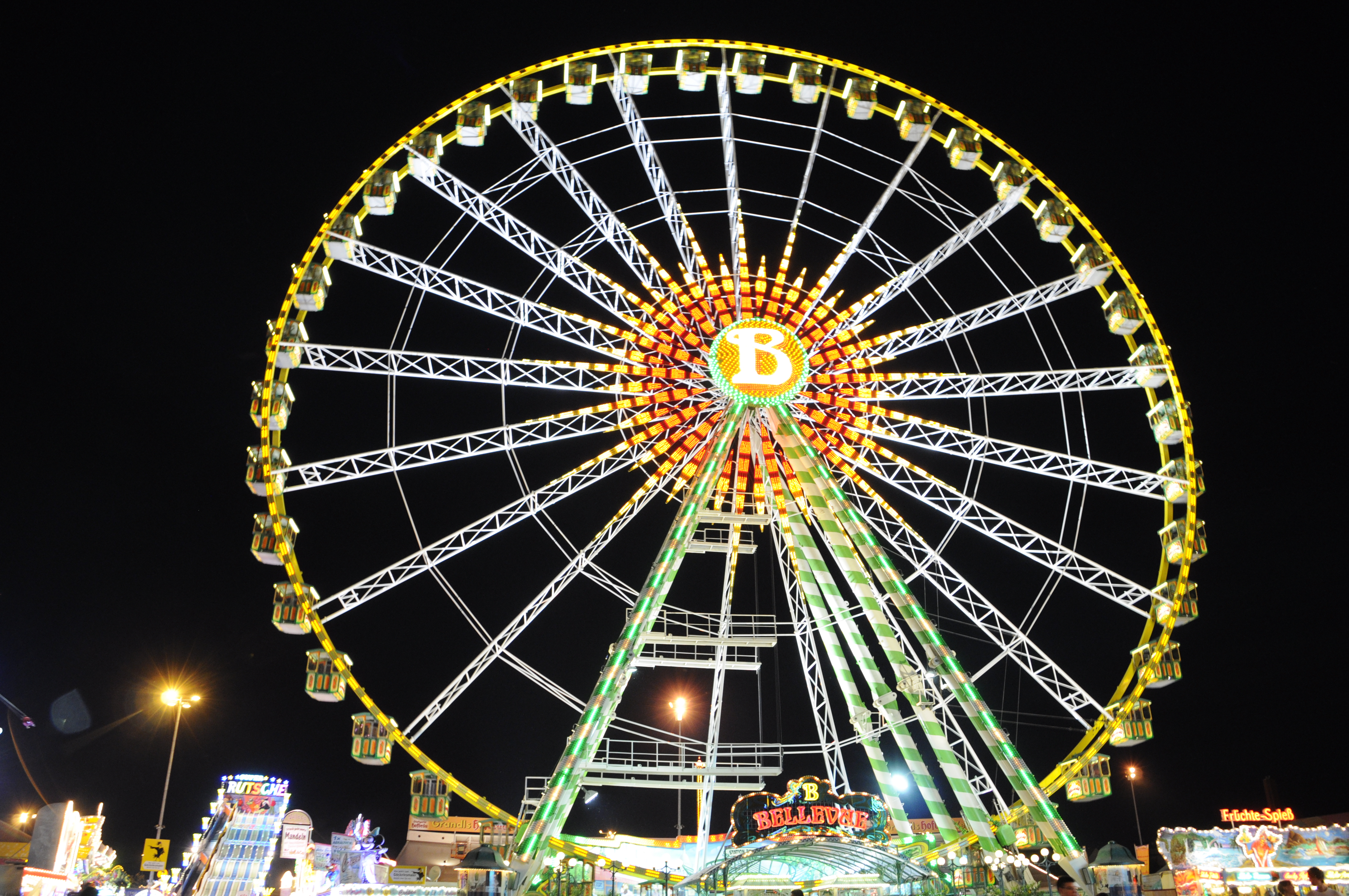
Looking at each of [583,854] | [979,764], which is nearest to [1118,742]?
[979,764]

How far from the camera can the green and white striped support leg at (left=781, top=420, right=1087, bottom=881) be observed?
15969 mm

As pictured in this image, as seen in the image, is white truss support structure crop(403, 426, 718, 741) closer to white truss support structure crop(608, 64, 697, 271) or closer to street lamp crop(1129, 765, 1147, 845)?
white truss support structure crop(608, 64, 697, 271)

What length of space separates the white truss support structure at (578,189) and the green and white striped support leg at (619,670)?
12.3 ft

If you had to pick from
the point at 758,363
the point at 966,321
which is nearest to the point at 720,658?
the point at 758,363

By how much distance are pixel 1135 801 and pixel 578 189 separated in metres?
35.3

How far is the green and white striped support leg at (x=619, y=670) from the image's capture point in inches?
623

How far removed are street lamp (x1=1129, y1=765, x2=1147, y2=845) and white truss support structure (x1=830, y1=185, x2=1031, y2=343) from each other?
2671cm

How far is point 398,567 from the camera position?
18125 mm

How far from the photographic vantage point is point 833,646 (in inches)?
764

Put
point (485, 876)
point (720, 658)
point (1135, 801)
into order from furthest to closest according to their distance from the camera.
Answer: point (1135, 801), point (720, 658), point (485, 876)

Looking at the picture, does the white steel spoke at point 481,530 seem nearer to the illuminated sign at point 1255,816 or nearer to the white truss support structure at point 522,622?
the white truss support structure at point 522,622

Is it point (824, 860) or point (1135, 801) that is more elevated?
point (1135, 801)

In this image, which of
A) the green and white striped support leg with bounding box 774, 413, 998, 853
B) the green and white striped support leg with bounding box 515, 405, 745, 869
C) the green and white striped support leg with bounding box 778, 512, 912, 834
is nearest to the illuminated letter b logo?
the green and white striped support leg with bounding box 515, 405, 745, 869

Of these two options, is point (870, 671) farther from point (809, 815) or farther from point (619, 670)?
point (619, 670)
